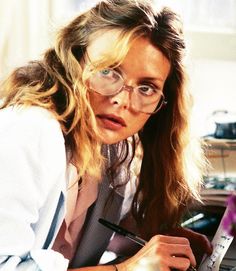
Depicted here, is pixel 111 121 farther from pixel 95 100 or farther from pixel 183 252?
pixel 183 252

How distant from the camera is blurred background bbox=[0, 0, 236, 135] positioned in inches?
70.8

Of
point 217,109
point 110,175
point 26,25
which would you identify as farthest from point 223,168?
point 26,25

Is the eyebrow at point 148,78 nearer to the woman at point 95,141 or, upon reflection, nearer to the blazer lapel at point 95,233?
the woman at point 95,141

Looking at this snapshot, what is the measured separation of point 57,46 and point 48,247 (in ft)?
1.23

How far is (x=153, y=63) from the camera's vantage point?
1.01m

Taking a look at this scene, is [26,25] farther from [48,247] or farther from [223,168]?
[48,247]

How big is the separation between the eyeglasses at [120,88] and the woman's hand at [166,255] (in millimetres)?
251

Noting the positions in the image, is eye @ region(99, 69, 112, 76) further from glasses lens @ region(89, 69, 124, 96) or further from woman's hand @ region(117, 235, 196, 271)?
woman's hand @ region(117, 235, 196, 271)

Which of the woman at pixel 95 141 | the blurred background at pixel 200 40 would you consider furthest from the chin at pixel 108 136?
the blurred background at pixel 200 40

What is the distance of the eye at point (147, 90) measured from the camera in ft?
3.33

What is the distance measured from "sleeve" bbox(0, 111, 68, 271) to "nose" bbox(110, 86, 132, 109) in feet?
0.49

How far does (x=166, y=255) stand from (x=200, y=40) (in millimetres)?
990

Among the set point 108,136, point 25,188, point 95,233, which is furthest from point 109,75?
point 95,233

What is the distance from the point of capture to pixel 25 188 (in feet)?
2.74
